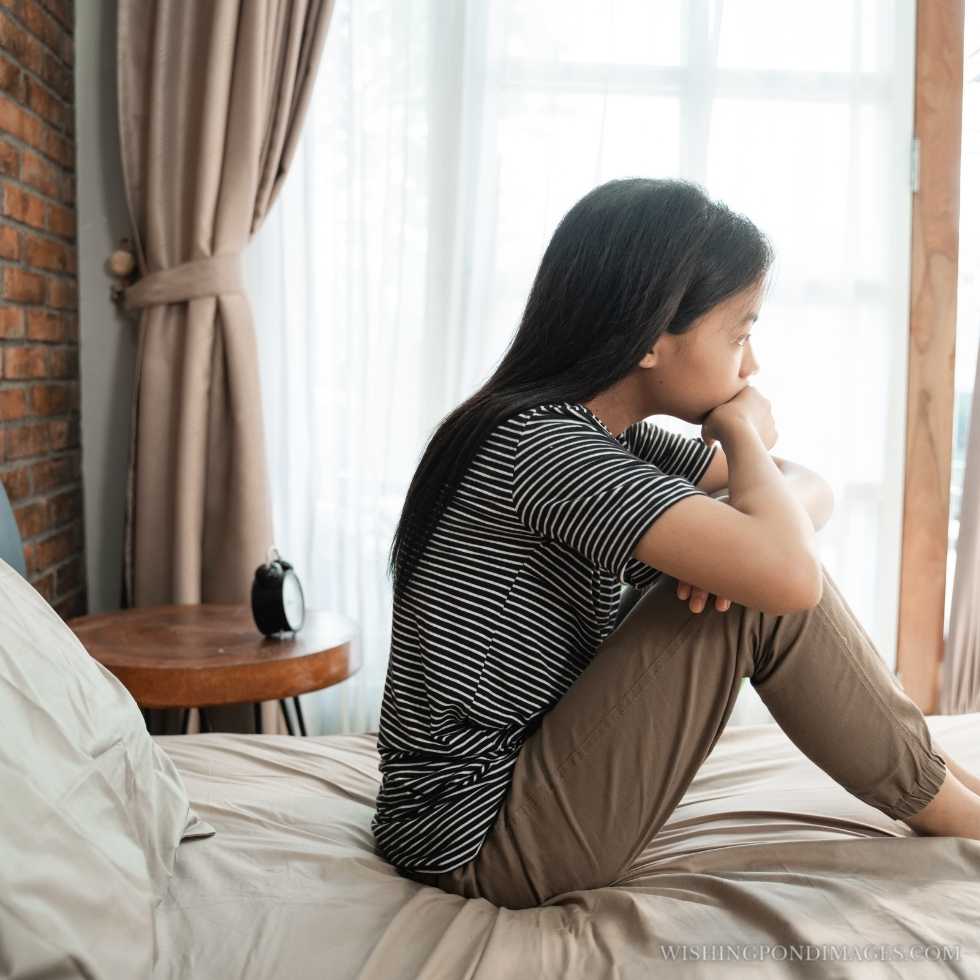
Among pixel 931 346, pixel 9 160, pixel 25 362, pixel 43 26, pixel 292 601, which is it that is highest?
pixel 43 26

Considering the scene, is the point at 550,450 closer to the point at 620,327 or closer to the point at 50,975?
the point at 620,327

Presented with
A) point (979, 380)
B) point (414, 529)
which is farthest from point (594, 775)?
point (979, 380)

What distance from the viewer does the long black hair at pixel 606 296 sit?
123cm

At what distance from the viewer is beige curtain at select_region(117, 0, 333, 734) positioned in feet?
7.41

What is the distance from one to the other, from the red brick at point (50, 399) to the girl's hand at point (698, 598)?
1.54 m

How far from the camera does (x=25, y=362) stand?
6.89ft

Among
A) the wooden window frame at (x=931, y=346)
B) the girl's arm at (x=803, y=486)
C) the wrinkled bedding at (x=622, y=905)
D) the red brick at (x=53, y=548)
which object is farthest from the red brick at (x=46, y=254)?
the wooden window frame at (x=931, y=346)

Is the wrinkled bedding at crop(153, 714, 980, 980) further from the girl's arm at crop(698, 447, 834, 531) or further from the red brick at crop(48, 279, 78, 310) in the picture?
the red brick at crop(48, 279, 78, 310)

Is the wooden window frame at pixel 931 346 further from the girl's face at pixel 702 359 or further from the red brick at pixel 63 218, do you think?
the red brick at pixel 63 218

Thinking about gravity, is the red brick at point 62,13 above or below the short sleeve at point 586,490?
above

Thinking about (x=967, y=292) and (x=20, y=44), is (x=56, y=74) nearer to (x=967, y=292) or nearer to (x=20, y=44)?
(x=20, y=44)

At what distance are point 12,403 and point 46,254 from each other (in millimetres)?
376

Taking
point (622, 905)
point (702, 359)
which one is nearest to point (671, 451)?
point (702, 359)

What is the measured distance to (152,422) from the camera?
2332mm
